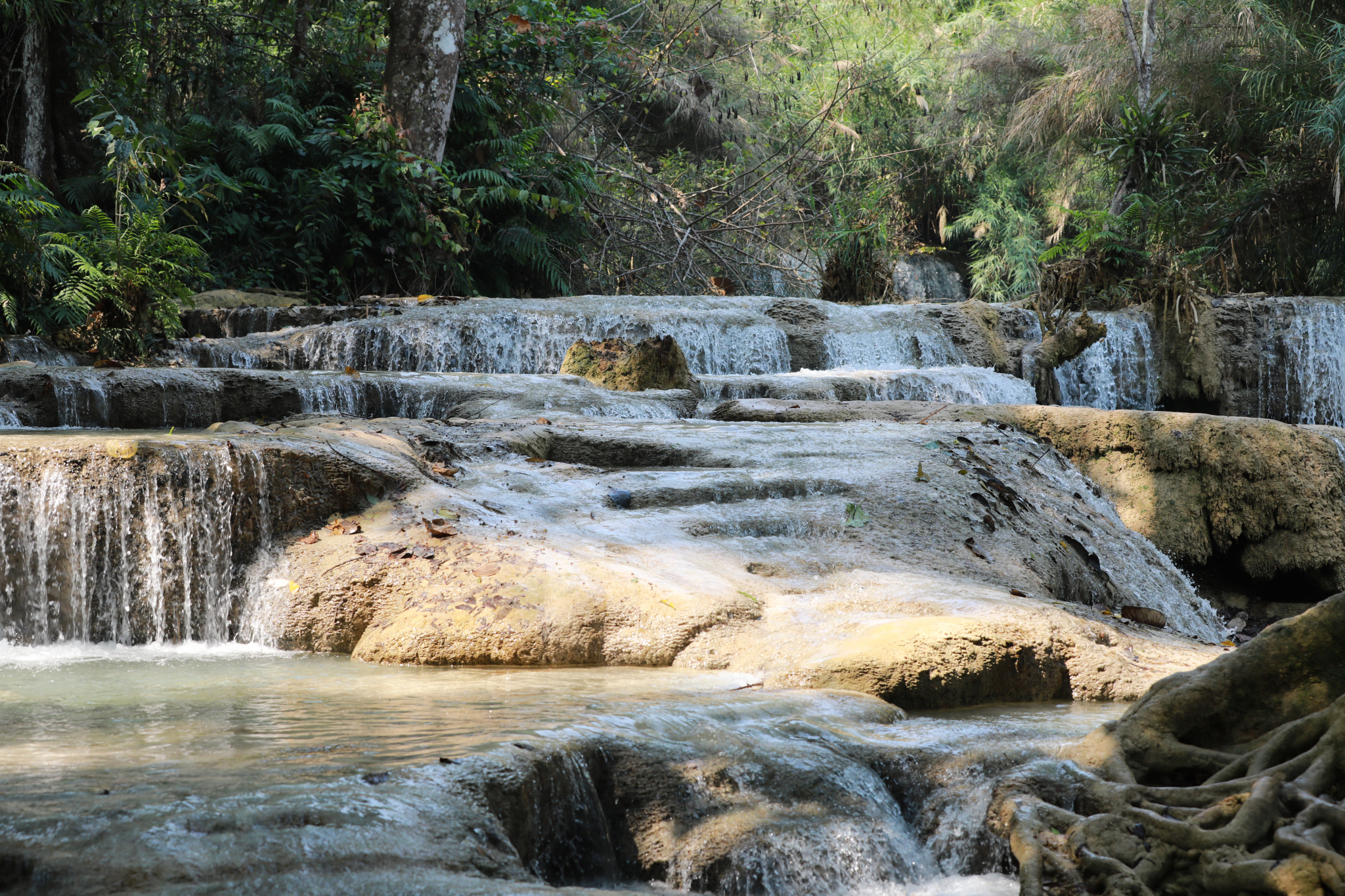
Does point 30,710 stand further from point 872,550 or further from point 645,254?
point 645,254

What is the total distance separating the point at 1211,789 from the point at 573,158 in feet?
49.4

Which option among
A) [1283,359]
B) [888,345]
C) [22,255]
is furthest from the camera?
[1283,359]

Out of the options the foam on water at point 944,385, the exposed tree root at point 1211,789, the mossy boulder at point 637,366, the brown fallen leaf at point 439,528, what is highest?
the mossy boulder at point 637,366

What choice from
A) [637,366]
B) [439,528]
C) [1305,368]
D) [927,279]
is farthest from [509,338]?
[927,279]

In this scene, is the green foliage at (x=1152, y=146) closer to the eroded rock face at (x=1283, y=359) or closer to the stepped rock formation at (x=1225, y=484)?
the eroded rock face at (x=1283, y=359)

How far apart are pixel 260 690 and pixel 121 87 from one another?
11987 mm

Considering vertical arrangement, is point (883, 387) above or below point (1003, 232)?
below

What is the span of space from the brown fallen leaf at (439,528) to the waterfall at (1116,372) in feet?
30.7

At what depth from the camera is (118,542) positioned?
4.70 metres

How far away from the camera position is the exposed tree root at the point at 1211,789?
2293 mm

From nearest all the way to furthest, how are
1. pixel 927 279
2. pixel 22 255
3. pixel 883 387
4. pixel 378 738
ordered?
pixel 378 738
pixel 22 255
pixel 883 387
pixel 927 279

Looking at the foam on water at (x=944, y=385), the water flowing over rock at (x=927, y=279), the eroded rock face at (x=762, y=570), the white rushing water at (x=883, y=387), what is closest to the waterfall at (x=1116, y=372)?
the white rushing water at (x=883, y=387)

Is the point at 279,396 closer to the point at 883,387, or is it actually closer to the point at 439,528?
the point at 439,528

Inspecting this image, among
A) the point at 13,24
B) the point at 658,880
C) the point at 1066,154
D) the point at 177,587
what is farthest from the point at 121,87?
the point at 1066,154
